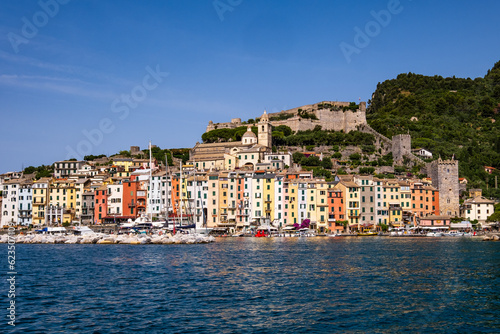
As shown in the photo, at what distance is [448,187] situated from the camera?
265 ft

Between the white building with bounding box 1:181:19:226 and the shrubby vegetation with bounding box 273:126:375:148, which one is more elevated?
the shrubby vegetation with bounding box 273:126:375:148

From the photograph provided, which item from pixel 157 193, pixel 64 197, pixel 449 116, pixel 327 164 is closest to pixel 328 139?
pixel 327 164

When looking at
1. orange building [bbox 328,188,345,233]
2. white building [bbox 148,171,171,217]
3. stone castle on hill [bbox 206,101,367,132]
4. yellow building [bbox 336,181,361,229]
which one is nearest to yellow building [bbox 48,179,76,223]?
white building [bbox 148,171,171,217]

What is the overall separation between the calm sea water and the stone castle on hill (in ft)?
247

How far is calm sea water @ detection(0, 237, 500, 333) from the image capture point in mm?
19703

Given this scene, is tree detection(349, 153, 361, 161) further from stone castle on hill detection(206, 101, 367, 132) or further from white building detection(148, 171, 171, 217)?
white building detection(148, 171, 171, 217)

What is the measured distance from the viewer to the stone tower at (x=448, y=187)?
Result: 262 feet

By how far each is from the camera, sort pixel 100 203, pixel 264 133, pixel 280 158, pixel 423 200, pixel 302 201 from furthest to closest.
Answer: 1. pixel 264 133
2. pixel 280 158
3. pixel 100 203
4. pixel 423 200
5. pixel 302 201

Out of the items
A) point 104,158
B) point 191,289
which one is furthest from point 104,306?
point 104,158

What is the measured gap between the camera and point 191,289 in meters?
27.1

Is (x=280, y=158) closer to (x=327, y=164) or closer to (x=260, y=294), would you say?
(x=327, y=164)

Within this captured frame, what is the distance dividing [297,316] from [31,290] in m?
13.9

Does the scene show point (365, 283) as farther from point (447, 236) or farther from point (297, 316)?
point (447, 236)

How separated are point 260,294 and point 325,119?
316 ft
